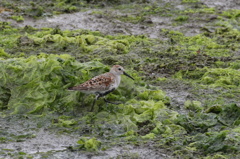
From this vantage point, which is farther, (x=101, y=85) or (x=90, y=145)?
(x=101, y=85)

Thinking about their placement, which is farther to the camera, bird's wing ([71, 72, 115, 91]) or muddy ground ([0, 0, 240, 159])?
bird's wing ([71, 72, 115, 91])

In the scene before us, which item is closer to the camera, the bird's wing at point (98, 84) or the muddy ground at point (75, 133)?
the muddy ground at point (75, 133)

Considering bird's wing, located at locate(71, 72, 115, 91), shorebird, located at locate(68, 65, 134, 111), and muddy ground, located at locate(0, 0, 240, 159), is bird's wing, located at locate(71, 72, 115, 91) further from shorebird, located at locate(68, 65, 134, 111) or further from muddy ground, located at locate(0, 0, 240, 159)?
muddy ground, located at locate(0, 0, 240, 159)

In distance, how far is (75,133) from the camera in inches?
246

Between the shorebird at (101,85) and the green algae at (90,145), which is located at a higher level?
the shorebird at (101,85)

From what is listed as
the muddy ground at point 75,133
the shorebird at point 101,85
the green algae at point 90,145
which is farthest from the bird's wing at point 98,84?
the green algae at point 90,145

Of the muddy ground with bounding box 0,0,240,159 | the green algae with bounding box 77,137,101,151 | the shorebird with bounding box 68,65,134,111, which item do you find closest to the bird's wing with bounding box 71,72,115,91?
the shorebird with bounding box 68,65,134,111

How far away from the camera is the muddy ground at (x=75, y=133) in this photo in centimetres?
566

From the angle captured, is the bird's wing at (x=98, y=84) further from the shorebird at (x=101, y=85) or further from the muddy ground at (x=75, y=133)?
the muddy ground at (x=75, y=133)

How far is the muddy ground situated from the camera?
18.6 ft

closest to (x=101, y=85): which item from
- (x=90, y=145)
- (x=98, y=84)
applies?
(x=98, y=84)

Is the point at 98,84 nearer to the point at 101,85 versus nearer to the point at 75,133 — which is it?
the point at 101,85

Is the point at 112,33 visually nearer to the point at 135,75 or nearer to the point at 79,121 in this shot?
the point at 135,75

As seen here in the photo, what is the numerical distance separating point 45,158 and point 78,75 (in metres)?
2.09
